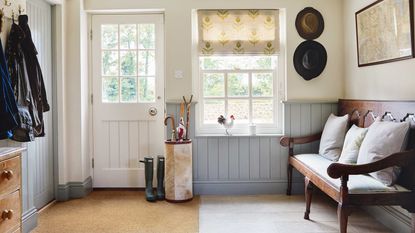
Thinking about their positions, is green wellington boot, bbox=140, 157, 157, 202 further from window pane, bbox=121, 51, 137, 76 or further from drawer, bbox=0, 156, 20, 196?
drawer, bbox=0, 156, 20, 196

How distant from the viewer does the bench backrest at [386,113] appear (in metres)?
2.36

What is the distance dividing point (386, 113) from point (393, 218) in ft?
2.75

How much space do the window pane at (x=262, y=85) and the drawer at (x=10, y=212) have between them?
2.60 m

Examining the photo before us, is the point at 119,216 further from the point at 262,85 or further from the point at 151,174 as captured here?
the point at 262,85

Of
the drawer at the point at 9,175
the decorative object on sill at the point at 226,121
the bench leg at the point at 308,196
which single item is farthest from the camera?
the decorative object on sill at the point at 226,121

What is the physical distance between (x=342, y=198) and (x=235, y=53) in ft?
6.56

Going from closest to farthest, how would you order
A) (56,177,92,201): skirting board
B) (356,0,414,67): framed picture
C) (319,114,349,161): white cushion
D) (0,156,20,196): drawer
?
1. (0,156,20,196): drawer
2. (356,0,414,67): framed picture
3. (319,114,349,161): white cushion
4. (56,177,92,201): skirting board

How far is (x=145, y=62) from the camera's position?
384 centimetres

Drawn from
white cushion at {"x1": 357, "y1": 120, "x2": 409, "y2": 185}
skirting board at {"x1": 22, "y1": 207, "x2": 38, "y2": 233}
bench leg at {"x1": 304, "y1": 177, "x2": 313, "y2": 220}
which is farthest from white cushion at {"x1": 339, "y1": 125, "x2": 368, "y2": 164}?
skirting board at {"x1": 22, "y1": 207, "x2": 38, "y2": 233}

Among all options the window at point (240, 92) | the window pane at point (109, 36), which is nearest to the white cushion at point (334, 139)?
the window at point (240, 92)

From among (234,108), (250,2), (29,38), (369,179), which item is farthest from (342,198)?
(29,38)

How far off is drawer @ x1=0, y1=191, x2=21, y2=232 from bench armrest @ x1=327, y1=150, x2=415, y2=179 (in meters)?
1.89

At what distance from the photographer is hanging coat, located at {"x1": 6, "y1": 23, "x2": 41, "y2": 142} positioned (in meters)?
2.52

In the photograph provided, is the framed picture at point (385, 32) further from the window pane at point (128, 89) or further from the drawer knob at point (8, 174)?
the drawer knob at point (8, 174)
